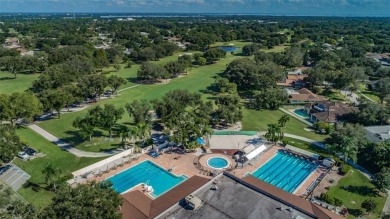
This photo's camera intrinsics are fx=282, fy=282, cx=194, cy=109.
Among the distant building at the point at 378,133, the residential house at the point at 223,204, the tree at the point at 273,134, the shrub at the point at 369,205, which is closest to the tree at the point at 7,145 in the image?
the residential house at the point at 223,204

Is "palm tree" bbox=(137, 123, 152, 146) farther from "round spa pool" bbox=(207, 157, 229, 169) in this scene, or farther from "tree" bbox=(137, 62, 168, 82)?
"tree" bbox=(137, 62, 168, 82)

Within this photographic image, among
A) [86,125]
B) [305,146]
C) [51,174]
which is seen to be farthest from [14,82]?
[305,146]

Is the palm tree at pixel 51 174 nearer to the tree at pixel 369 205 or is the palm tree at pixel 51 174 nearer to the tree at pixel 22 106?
the tree at pixel 22 106

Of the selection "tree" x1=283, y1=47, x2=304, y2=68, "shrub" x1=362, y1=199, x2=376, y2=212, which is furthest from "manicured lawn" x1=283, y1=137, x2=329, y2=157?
"tree" x1=283, y1=47, x2=304, y2=68

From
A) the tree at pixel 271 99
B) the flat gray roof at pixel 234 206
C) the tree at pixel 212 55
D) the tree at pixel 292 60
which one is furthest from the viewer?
the tree at pixel 212 55

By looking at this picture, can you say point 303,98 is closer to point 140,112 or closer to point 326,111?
point 326,111

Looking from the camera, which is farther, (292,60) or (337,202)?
(292,60)
